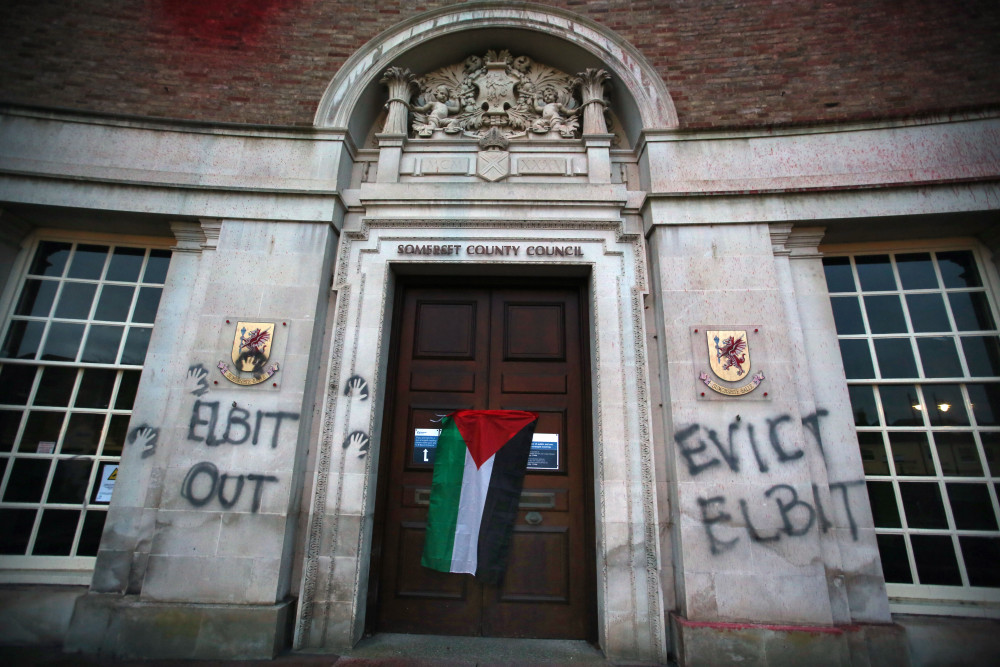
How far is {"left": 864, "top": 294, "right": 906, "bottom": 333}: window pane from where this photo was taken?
206 inches

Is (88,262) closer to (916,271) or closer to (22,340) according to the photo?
(22,340)

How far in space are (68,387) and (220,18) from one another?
5.31m

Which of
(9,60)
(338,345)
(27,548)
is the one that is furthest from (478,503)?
(9,60)

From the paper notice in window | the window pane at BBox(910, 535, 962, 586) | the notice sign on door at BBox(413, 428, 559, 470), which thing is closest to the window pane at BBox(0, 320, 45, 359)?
the paper notice in window

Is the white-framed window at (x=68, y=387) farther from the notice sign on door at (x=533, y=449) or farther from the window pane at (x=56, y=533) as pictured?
the notice sign on door at (x=533, y=449)

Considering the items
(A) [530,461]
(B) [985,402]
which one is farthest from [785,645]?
(B) [985,402]

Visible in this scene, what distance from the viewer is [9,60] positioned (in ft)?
19.6

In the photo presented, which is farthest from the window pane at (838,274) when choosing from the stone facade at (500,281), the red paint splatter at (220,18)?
the red paint splatter at (220,18)

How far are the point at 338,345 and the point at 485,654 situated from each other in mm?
3533

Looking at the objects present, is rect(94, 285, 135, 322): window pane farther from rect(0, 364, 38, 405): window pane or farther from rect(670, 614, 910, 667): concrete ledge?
rect(670, 614, 910, 667): concrete ledge

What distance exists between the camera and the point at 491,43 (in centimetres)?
650

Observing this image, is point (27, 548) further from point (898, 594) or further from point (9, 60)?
point (898, 594)

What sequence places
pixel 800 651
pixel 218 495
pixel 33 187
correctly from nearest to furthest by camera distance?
pixel 800 651
pixel 218 495
pixel 33 187

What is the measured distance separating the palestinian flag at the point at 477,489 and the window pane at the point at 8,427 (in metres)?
4.85
